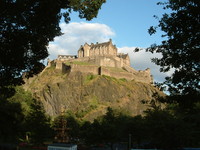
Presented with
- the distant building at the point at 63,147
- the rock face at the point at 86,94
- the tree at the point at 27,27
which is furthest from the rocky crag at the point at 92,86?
the tree at the point at 27,27

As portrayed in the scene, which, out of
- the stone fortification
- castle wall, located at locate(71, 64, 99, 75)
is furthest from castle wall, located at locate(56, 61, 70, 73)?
castle wall, located at locate(71, 64, 99, 75)

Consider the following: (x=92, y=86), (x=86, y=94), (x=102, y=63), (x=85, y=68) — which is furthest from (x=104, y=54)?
(x=86, y=94)

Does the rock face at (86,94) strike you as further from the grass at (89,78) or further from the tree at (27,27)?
the tree at (27,27)

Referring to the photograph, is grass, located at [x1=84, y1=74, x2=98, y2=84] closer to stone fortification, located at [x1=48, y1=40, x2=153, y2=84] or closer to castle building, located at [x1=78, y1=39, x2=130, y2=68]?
stone fortification, located at [x1=48, y1=40, x2=153, y2=84]

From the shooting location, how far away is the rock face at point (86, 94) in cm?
7975

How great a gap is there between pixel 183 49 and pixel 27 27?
7183mm

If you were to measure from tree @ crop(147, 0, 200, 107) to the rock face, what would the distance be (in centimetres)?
6247

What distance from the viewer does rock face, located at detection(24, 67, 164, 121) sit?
262 ft

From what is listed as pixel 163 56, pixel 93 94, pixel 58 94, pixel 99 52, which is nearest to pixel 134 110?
pixel 93 94

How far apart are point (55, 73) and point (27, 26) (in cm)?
8649

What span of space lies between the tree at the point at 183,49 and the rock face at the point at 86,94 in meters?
62.5

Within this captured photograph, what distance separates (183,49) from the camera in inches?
416

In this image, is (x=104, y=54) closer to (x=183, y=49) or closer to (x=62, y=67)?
(x=62, y=67)

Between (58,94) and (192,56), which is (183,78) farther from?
(58,94)
